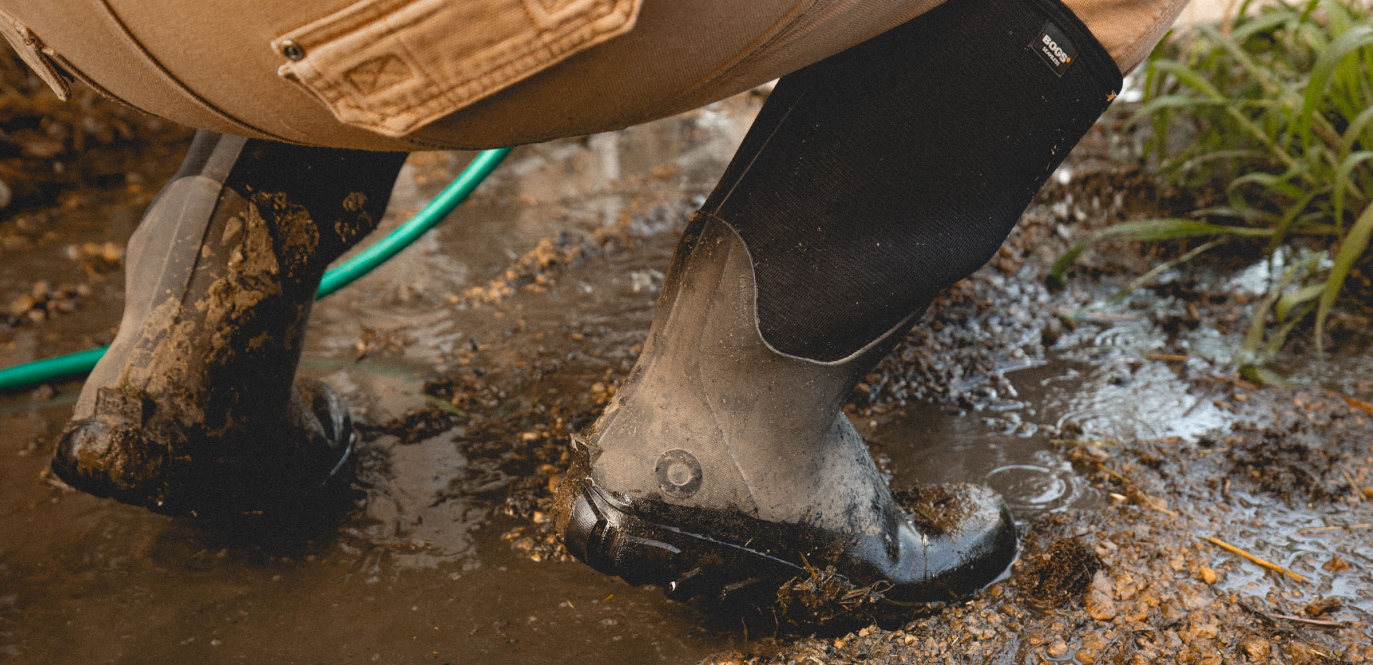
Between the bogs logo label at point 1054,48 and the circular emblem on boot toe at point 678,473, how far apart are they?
573 millimetres

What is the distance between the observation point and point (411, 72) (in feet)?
2.00

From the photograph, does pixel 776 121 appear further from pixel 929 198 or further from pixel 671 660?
pixel 671 660

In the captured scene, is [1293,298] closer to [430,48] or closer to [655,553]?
[655,553]

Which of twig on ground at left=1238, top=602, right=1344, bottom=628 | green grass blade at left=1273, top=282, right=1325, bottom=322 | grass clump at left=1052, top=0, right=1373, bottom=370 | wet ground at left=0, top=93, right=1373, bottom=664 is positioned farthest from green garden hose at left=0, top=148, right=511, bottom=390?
green grass blade at left=1273, top=282, right=1325, bottom=322

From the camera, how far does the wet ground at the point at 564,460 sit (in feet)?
3.68

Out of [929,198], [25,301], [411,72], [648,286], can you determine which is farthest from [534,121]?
[25,301]

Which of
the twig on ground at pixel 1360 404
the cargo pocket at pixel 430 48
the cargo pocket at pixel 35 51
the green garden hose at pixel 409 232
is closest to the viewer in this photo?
the cargo pocket at pixel 430 48

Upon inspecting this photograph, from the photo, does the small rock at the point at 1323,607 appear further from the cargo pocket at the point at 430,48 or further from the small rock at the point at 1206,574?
the cargo pocket at the point at 430,48

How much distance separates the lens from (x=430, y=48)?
0.60 m

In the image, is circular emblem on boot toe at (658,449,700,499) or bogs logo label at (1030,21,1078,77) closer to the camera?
bogs logo label at (1030,21,1078,77)

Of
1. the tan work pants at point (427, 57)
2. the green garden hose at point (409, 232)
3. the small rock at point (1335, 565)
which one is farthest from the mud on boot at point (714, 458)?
the green garden hose at point (409, 232)

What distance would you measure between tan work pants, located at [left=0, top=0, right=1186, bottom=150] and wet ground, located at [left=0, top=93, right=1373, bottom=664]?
72cm

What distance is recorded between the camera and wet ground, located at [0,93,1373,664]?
112 cm

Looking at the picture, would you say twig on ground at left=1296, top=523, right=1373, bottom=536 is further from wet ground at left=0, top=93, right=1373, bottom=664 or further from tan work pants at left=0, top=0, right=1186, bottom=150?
tan work pants at left=0, top=0, right=1186, bottom=150
